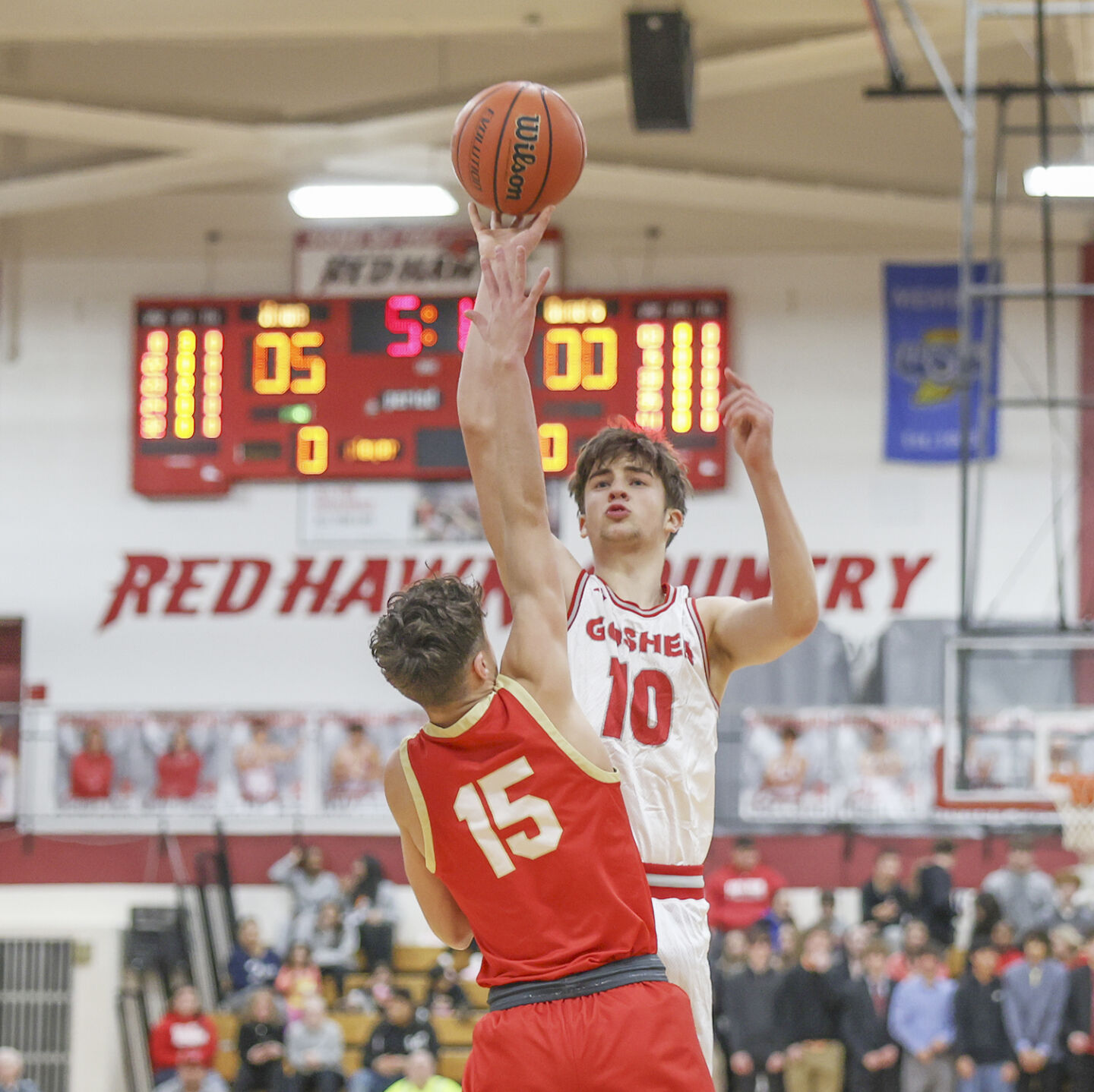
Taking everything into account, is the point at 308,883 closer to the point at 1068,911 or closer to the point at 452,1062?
the point at 452,1062

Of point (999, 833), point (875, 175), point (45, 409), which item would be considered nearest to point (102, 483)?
point (45, 409)

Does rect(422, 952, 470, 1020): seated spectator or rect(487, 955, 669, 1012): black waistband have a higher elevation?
rect(487, 955, 669, 1012): black waistband

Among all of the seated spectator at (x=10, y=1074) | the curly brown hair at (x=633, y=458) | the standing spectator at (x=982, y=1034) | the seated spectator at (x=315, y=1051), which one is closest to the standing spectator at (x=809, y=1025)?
the standing spectator at (x=982, y=1034)

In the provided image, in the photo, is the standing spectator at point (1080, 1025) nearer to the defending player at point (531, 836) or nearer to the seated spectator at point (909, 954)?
the seated spectator at point (909, 954)

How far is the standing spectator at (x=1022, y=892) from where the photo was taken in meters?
12.9

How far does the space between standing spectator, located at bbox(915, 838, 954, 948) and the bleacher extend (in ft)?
11.4

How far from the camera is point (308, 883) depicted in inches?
560

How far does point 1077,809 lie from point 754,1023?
2.97 metres

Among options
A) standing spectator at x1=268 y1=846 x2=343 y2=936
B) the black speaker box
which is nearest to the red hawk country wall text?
standing spectator at x1=268 y1=846 x2=343 y2=936

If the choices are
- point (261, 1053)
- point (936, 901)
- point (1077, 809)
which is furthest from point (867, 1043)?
point (261, 1053)

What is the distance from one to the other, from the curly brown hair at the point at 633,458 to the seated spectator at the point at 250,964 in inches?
386

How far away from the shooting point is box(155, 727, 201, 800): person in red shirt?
1441 cm

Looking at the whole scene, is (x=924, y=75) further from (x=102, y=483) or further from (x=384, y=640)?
(x=384, y=640)

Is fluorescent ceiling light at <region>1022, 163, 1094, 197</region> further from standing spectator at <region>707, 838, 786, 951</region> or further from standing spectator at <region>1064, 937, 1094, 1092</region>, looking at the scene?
standing spectator at <region>707, 838, 786, 951</region>
